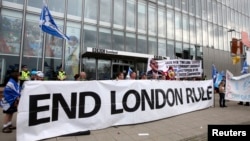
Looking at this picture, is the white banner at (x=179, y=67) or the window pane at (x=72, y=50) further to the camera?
the window pane at (x=72, y=50)

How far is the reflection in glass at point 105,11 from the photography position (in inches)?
736

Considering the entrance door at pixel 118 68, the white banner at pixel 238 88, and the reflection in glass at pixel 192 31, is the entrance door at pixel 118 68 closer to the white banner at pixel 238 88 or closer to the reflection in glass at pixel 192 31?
the white banner at pixel 238 88

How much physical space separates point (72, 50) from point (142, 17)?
8.28m

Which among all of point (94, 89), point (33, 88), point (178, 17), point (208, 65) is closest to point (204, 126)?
point (94, 89)

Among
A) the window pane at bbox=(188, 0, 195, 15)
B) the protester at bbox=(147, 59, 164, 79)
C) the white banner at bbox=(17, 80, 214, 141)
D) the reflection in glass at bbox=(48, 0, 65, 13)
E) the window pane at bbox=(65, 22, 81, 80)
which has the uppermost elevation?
the window pane at bbox=(188, 0, 195, 15)

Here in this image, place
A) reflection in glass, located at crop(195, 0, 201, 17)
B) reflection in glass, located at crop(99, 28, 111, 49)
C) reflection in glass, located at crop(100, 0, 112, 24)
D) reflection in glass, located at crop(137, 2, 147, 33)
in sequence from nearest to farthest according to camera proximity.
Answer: reflection in glass, located at crop(99, 28, 111, 49), reflection in glass, located at crop(100, 0, 112, 24), reflection in glass, located at crop(137, 2, 147, 33), reflection in glass, located at crop(195, 0, 201, 17)

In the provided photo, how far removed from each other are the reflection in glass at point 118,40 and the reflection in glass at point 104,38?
514 mm

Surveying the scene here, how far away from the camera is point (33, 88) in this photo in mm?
5480

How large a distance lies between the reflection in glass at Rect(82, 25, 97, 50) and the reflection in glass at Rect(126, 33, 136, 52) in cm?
330

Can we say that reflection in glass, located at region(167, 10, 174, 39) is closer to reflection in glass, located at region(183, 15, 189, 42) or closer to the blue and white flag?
reflection in glass, located at region(183, 15, 189, 42)

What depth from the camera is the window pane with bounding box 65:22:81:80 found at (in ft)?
54.2

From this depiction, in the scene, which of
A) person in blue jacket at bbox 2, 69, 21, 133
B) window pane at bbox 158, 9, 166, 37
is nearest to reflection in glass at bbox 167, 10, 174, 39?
window pane at bbox 158, 9, 166, 37

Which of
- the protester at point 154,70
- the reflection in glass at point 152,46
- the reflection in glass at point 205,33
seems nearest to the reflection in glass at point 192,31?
the reflection in glass at point 205,33

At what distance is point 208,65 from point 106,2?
15.7m
